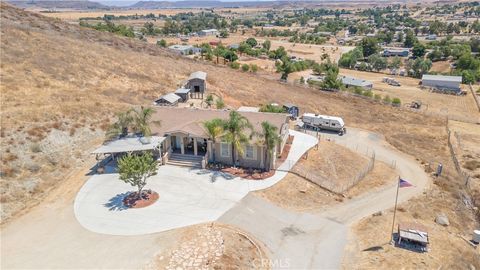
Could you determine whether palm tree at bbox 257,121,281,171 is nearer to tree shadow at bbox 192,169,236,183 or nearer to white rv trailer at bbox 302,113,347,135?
tree shadow at bbox 192,169,236,183

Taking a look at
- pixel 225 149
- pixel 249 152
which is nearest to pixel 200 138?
pixel 225 149

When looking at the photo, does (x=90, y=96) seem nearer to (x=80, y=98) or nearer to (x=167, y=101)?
(x=80, y=98)

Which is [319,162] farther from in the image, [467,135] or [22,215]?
[467,135]

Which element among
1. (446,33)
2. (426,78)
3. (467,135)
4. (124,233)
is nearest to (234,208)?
(124,233)

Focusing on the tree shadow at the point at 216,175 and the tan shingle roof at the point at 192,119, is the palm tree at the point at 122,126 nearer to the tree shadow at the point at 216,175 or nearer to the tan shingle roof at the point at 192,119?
the tan shingle roof at the point at 192,119

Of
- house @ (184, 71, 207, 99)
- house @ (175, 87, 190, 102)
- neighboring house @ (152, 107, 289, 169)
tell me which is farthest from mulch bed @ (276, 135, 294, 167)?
house @ (184, 71, 207, 99)
